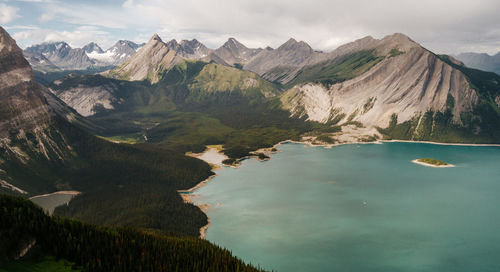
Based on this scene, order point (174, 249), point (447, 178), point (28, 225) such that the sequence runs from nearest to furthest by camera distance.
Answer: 1. point (28, 225)
2. point (174, 249)
3. point (447, 178)

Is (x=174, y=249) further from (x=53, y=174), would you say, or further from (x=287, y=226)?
(x=53, y=174)

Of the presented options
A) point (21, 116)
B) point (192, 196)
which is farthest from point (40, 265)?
point (21, 116)

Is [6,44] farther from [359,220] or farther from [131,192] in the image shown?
[359,220]

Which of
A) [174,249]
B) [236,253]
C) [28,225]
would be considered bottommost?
[236,253]

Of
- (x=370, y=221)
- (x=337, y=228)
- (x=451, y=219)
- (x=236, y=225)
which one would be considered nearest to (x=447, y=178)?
(x=451, y=219)

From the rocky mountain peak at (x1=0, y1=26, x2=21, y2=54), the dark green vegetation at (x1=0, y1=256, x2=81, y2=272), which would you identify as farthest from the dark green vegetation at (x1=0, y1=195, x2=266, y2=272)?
the rocky mountain peak at (x1=0, y1=26, x2=21, y2=54)

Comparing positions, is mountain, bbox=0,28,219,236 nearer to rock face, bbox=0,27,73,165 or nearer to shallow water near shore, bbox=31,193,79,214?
rock face, bbox=0,27,73,165

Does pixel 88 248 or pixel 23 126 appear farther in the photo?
pixel 23 126
